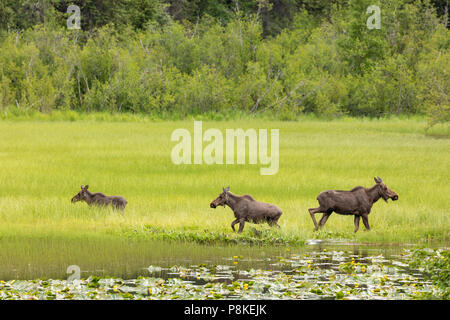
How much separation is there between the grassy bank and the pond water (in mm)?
735

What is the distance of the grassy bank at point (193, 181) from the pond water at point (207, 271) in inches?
29.0

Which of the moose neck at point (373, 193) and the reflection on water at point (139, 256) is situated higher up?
the moose neck at point (373, 193)

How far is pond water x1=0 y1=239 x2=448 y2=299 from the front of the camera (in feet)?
34.8

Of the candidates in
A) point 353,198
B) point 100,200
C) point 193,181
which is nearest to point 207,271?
point 353,198

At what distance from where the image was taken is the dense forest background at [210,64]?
179ft

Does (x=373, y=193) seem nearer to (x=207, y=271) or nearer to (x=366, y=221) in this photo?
(x=366, y=221)

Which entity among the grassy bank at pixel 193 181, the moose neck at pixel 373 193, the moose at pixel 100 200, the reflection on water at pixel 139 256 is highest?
the moose neck at pixel 373 193

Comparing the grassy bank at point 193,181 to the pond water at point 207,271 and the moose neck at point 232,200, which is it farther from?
the pond water at point 207,271

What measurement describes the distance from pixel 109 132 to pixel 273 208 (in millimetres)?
27146

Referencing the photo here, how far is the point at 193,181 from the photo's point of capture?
23.4 meters

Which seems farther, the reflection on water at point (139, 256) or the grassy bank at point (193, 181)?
the grassy bank at point (193, 181)

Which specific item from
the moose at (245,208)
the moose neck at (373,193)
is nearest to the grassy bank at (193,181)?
the moose at (245,208)

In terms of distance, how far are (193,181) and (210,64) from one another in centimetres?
4054

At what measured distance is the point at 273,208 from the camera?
580 inches
